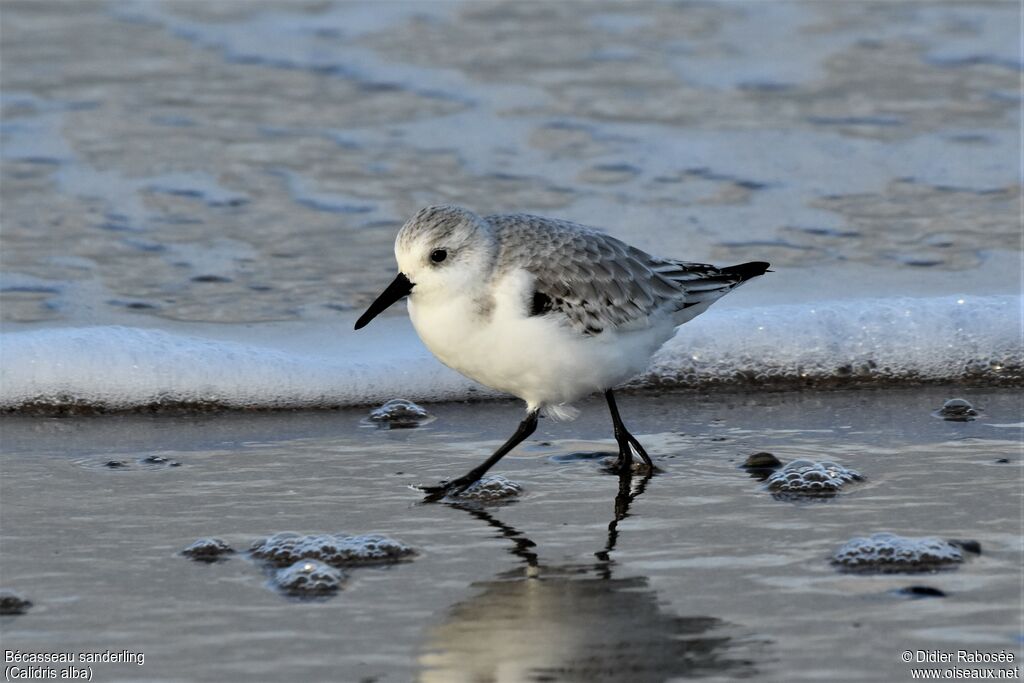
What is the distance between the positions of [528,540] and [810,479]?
930mm

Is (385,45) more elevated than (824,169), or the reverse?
(385,45)

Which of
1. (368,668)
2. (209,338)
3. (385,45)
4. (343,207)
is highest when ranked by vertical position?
(385,45)

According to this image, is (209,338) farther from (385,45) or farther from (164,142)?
(385,45)

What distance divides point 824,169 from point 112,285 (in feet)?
12.5

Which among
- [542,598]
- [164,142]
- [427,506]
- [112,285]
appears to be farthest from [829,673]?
[164,142]

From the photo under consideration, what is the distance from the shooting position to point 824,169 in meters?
8.27

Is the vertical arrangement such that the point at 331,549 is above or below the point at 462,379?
below

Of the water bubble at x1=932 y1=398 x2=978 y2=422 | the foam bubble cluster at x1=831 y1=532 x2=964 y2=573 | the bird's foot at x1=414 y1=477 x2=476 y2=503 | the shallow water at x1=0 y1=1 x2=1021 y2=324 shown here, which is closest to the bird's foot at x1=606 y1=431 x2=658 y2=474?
the bird's foot at x1=414 y1=477 x2=476 y2=503

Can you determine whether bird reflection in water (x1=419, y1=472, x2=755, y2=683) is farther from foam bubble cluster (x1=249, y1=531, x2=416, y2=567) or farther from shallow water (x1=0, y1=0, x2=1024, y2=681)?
foam bubble cluster (x1=249, y1=531, x2=416, y2=567)

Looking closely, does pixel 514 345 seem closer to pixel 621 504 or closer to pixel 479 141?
pixel 621 504

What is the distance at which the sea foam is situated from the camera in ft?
18.5

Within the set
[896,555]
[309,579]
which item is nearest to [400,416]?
[309,579]

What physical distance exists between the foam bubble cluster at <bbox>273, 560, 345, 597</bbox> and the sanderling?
80 cm

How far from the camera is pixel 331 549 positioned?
3.96 meters
